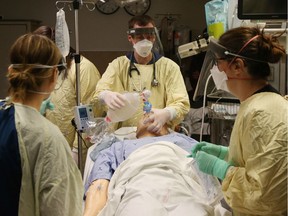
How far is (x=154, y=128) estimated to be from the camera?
2.75 metres

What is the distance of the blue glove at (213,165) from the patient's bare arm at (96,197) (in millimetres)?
641

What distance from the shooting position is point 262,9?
Result: 1757 millimetres

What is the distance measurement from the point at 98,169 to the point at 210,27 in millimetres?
1323

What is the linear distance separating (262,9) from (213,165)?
2.59ft

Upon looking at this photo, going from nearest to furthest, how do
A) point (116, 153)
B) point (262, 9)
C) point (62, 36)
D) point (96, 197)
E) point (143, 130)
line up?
point (262, 9) < point (96, 197) < point (116, 153) < point (62, 36) < point (143, 130)

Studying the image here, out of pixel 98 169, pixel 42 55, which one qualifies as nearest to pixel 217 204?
pixel 98 169

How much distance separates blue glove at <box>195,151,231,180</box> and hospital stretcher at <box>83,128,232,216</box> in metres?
0.21

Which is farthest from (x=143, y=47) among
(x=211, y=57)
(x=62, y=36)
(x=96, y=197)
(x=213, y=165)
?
(x=213, y=165)

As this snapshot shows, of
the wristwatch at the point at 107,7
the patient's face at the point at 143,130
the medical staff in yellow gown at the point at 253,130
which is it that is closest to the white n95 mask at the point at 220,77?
the medical staff in yellow gown at the point at 253,130

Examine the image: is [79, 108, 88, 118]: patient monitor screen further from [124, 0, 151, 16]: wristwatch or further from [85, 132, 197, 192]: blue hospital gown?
[124, 0, 151, 16]: wristwatch

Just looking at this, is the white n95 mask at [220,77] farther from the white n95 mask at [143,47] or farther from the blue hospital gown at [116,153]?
the white n95 mask at [143,47]

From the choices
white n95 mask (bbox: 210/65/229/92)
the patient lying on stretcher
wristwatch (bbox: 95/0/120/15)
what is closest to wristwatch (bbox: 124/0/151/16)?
wristwatch (bbox: 95/0/120/15)

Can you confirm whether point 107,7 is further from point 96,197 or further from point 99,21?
point 96,197

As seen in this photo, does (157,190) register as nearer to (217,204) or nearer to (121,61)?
(217,204)
